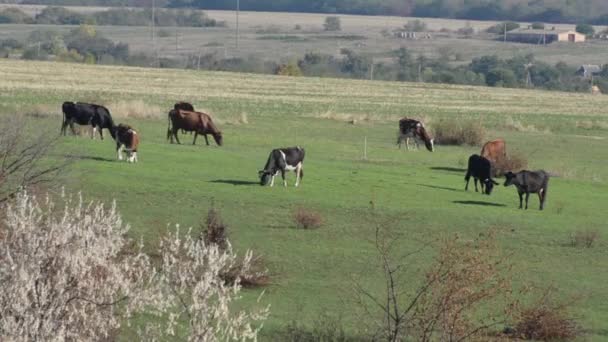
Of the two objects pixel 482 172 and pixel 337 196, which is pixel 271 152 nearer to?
pixel 337 196

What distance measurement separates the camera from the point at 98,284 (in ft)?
53.1

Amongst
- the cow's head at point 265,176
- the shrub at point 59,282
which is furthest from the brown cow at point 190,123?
the shrub at point 59,282

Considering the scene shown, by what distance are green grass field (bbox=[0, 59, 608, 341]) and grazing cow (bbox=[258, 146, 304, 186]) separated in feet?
1.19

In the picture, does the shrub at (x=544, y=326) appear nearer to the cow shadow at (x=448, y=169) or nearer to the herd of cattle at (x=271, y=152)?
the herd of cattle at (x=271, y=152)

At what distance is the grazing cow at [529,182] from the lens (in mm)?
32250

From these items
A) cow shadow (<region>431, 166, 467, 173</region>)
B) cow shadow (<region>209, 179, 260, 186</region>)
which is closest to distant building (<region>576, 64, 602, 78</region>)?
cow shadow (<region>431, 166, 467, 173</region>)

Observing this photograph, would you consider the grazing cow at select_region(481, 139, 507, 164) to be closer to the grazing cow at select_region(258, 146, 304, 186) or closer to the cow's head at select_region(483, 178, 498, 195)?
the cow's head at select_region(483, 178, 498, 195)

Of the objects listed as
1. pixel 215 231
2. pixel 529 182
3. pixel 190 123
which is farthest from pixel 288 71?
pixel 215 231

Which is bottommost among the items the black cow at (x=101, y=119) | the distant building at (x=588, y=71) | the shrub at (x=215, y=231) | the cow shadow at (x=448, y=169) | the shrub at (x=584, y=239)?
the shrub at (x=584, y=239)

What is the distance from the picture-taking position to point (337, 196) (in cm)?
3209

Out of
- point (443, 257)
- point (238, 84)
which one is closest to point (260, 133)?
point (443, 257)

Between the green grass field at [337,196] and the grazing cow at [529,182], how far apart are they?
1.78ft

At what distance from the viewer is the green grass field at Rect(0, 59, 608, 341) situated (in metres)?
24.8

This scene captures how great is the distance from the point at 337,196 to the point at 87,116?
39.8 feet
